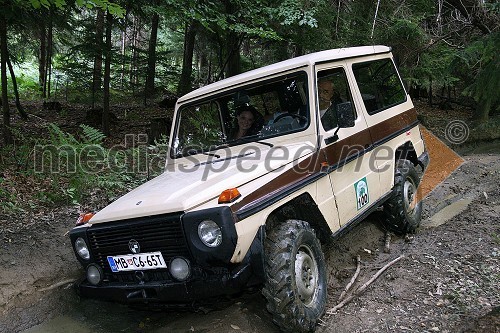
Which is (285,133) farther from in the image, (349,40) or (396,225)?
(349,40)

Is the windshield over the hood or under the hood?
over

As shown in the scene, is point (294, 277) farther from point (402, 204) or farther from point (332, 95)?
point (402, 204)

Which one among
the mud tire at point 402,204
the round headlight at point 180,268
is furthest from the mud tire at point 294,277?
the mud tire at point 402,204

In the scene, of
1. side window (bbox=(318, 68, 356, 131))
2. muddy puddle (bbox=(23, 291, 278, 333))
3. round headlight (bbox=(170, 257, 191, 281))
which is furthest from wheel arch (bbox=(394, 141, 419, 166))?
round headlight (bbox=(170, 257, 191, 281))

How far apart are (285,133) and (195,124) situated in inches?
44.8

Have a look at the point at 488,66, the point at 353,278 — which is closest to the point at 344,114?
the point at 353,278

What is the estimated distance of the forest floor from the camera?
11.2 ft

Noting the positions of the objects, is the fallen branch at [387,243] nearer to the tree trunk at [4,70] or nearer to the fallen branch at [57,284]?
the fallen branch at [57,284]

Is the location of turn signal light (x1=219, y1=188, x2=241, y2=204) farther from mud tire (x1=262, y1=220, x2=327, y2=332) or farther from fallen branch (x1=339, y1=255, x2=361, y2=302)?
fallen branch (x1=339, y1=255, x2=361, y2=302)

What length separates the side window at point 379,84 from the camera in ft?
16.2

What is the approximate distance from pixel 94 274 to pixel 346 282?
2.39 m

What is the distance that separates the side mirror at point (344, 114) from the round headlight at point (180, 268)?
77.2 inches

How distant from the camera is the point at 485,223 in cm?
532

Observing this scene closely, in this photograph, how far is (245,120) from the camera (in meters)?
4.37
